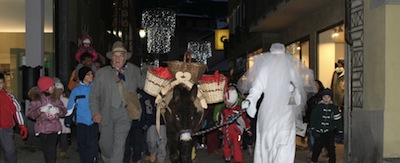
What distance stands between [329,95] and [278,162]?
3326mm

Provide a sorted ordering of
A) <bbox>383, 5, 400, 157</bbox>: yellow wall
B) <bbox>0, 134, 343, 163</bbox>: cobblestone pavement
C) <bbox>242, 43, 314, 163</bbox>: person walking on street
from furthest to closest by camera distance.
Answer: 1. <bbox>0, 134, 343, 163</bbox>: cobblestone pavement
2. <bbox>383, 5, 400, 157</bbox>: yellow wall
3. <bbox>242, 43, 314, 163</bbox>: person walking on street

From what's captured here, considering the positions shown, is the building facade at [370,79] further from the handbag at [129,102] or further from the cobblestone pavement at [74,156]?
the handbag at [129,102]

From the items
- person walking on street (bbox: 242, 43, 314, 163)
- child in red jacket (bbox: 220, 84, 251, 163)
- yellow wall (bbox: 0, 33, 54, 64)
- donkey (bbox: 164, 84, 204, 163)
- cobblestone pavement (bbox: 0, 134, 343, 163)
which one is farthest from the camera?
yellow wall (bbox: 0, 33, 54, 64)

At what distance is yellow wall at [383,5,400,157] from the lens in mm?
8992

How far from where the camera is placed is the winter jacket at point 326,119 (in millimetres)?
9758

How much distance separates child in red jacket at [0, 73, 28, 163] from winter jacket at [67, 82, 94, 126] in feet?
2.84

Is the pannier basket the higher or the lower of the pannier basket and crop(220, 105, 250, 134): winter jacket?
the higher

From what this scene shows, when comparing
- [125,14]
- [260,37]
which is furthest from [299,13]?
[125,14]

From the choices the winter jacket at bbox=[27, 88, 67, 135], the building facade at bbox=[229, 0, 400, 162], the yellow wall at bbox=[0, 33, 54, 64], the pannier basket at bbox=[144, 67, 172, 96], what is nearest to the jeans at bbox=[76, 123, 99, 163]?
the winter jacket at bbox=[27, 88, 67, 135]

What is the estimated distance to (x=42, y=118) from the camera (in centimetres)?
852

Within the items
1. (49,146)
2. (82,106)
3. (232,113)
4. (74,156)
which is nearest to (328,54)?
(232,113)

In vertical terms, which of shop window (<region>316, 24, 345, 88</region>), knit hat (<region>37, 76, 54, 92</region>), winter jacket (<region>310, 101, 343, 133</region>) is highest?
shop window (<region>316, 24, 345, 88</region>)

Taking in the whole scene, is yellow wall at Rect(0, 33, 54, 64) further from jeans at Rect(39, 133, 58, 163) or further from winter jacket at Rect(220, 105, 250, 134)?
winter jacket at Rect(220, 105, 250, 134)

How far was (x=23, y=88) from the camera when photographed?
12539 millimetres
